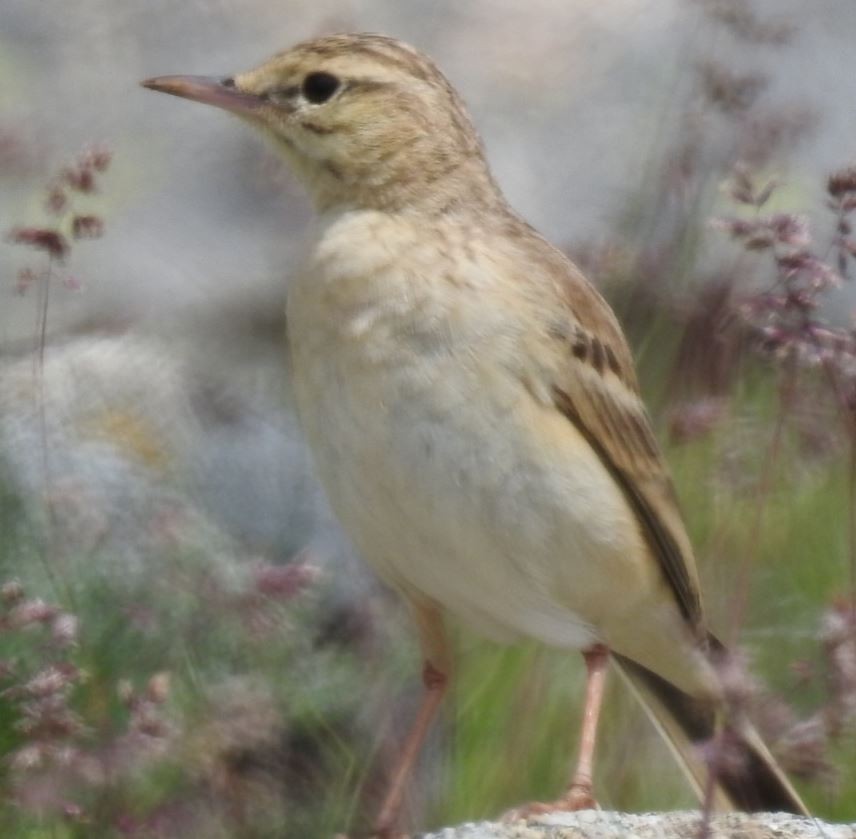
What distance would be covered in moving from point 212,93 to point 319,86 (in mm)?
194

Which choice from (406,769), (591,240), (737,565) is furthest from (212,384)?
(406,769)

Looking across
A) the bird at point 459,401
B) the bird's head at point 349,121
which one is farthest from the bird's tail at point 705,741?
the bird's head at point 349,121

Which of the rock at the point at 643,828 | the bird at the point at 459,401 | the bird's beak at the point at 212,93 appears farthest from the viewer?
the bird's beak at the point at 212,93

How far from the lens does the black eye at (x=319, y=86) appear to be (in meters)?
3.89

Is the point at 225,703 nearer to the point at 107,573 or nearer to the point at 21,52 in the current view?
the point at 107,573

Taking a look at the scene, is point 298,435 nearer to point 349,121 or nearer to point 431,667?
point 431,667

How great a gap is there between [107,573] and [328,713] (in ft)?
1.91

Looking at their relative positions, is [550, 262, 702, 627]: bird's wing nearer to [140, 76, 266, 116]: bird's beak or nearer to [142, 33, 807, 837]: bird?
[142, 33, 807, 837]: bird

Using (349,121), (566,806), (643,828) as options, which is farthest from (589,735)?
(349,121)

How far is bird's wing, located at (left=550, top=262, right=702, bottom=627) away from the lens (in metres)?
3.81

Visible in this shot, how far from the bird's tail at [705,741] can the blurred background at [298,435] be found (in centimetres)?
8

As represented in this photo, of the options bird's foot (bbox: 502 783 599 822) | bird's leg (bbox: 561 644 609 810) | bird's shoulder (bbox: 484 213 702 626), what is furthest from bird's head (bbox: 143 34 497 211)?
bird's foot (bbox: 502 783 599 822)

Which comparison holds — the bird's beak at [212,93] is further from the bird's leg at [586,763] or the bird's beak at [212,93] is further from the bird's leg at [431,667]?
the bird's leg at [586,763]

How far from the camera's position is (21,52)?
7.27 m
